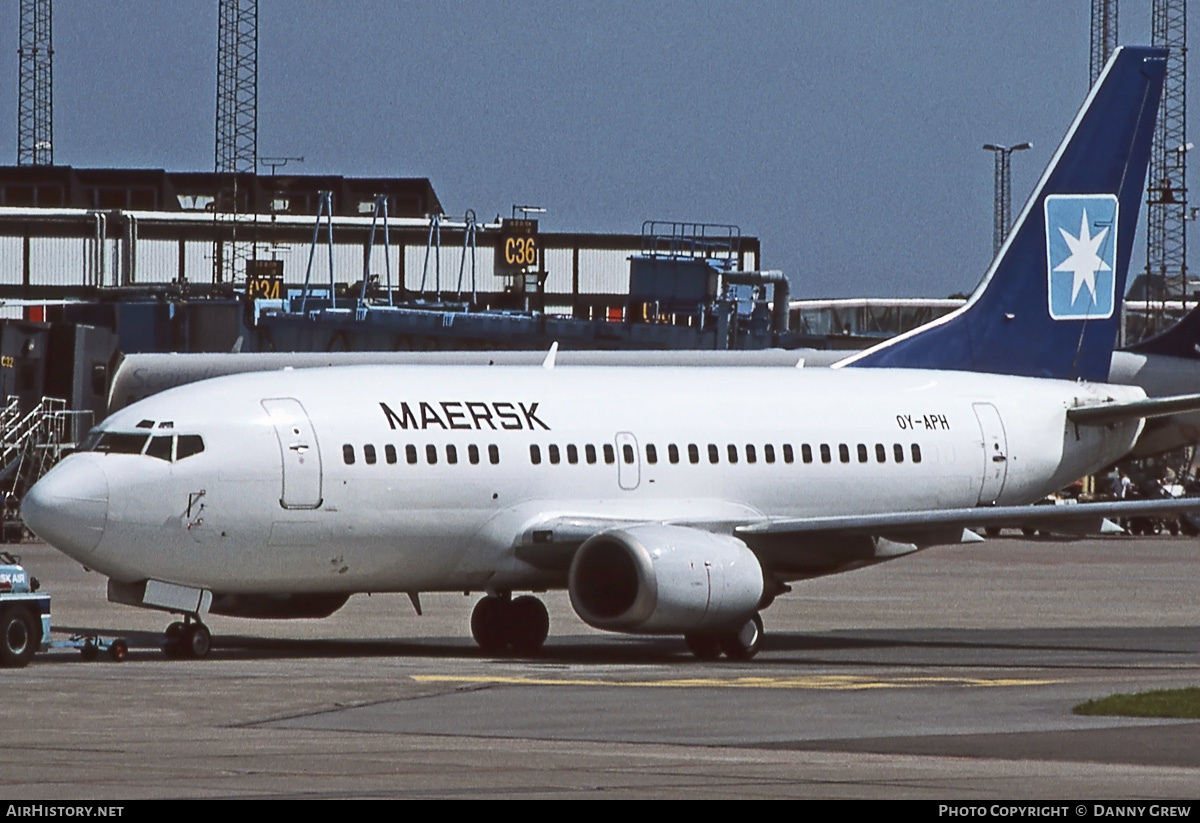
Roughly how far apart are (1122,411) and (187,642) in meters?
16.8

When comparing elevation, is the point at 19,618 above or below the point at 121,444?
below

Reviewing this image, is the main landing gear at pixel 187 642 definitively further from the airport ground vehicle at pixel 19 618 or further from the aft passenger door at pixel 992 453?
the aft passenger door at pixel 992 453

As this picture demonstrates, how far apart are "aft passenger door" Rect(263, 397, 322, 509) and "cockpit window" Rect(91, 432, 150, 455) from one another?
1805 millimetres

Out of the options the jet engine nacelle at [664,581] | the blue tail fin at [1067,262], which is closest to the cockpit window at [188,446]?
the jet engine nacelle at [664,581]

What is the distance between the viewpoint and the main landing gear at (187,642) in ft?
101

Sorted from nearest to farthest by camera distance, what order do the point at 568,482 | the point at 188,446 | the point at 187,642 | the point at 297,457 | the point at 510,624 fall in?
the point at 188,446 < the point at 187,642 < the point at 297,457 < the point at 568,482 < the point at 510,624

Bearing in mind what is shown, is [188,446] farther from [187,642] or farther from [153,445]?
[187,642]

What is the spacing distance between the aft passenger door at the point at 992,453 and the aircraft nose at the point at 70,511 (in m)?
15.3

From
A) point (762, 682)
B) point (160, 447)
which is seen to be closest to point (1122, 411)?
point (762, 682)

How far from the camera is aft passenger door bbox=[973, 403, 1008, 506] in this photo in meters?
38.0

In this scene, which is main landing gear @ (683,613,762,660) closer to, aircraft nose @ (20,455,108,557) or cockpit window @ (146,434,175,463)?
cockpit window @ (146,434,175,463)

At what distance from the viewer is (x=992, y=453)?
→ 38.1 m
